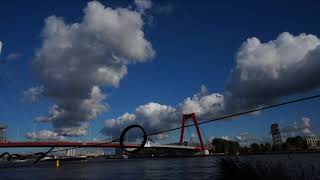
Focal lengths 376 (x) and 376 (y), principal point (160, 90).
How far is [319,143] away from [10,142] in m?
A: 155

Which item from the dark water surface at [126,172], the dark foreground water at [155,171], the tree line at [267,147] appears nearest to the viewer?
the dark foreground water at [155,171]

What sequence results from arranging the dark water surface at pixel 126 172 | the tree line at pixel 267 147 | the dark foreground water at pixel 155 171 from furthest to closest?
the tree line at pixel 267 147, the dark water surface at pixel 126 172, the dark foreground water at pixel 155 171

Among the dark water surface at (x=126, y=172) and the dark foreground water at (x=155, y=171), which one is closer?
the dark foreground water at (x=155, y=171)

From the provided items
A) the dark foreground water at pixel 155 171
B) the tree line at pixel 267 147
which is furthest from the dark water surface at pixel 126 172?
the tree line at pixel 267 147

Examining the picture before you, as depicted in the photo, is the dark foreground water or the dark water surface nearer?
the dark foreground water

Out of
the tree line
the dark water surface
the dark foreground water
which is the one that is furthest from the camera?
the tree line

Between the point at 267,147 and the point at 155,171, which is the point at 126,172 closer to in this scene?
the point at 155,171

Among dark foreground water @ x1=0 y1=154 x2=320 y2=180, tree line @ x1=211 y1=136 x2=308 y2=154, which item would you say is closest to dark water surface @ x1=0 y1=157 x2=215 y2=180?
dark foreground water @ x1=0 y1=154 x2=320 y2=180

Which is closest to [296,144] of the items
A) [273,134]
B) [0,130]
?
[273,134]

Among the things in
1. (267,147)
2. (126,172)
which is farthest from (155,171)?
(267,147)

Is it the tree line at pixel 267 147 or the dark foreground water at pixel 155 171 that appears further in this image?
the tree line at pixel 267 147

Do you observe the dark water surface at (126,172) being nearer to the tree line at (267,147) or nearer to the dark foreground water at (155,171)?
the dark foreground water at (155,171)

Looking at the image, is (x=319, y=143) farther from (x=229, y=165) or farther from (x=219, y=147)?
(x=229, y=165)

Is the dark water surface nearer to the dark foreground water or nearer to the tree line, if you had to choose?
the dark foreground water
